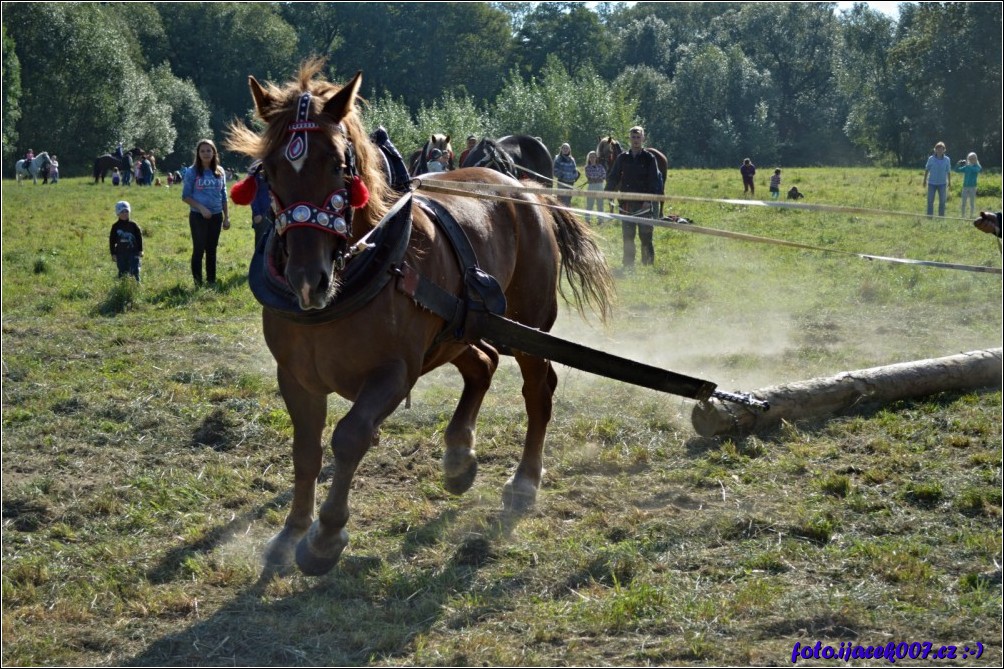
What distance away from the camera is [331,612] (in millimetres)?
4246

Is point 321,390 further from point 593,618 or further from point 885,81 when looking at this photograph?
point 885,81

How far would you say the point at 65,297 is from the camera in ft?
39.0

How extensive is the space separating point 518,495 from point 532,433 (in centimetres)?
44

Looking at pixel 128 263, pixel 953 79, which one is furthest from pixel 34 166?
pixel 953 79

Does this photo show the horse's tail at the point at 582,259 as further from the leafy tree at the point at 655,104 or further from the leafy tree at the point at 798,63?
the leafy tree at the point at 798,63

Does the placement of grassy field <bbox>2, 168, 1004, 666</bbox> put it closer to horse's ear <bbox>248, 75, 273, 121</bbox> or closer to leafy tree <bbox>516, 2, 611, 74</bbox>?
horse's ear <bbox>248, 75, 273, 121</bbox>

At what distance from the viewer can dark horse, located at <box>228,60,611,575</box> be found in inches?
159

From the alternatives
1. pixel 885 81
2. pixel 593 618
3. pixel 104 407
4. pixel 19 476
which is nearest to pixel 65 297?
pixel 104 407

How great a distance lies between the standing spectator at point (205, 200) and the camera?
1239cm

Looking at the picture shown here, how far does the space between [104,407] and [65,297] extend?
5222 mm

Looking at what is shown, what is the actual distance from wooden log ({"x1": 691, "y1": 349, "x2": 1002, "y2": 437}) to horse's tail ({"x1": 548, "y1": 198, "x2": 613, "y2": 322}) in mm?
922

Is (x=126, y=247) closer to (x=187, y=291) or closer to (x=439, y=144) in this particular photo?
(x=187, y=291)

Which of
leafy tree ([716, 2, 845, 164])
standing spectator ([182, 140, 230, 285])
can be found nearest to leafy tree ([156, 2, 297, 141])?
leafy tree ([716, 2, 845, 164])

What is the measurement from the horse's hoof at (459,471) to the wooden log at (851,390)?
163 cm
